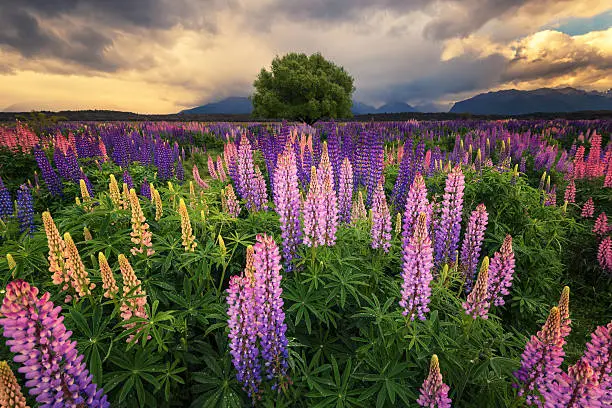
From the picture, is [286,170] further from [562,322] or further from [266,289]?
[562,322]

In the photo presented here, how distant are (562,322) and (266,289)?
2151 millimetres

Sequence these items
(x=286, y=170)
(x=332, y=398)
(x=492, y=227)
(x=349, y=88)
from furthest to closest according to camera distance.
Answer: (x=349, y=88)
(x=492, y=227)
(x=286, y=170)
(x=332, y=398)

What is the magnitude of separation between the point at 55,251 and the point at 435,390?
299cm

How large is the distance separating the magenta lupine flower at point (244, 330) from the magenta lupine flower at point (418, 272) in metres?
1.22

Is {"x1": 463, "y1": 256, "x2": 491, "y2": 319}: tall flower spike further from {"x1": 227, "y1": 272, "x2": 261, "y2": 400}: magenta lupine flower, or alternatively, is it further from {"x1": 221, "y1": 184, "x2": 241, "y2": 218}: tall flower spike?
{"x1": 221, "y1": 184, "x2": 241, "y2": 218}: tall flower spike

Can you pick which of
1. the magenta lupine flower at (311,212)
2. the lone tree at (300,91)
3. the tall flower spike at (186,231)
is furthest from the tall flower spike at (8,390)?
the lone tree at (300,91)

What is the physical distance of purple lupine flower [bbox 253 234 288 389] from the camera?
6.98ft

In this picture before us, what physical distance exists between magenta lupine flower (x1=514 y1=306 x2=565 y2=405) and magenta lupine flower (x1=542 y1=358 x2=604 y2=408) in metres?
0.31

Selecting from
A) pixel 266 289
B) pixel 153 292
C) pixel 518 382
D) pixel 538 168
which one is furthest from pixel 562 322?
pixel 538 168

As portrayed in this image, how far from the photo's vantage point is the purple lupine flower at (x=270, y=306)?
2127 millimetres

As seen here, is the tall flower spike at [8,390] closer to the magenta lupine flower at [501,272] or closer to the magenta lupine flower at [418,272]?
the magenta lupine flower at [418,272]

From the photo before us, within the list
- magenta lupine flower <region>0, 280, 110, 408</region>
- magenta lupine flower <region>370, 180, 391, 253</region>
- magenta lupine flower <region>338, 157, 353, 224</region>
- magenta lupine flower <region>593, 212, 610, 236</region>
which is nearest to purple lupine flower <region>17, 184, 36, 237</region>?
magenta lupine flower <region>0, 280, 110, 408</region>

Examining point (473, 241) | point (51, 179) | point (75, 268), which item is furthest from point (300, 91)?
point (75, 268)

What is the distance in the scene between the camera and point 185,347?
253 centimetres
